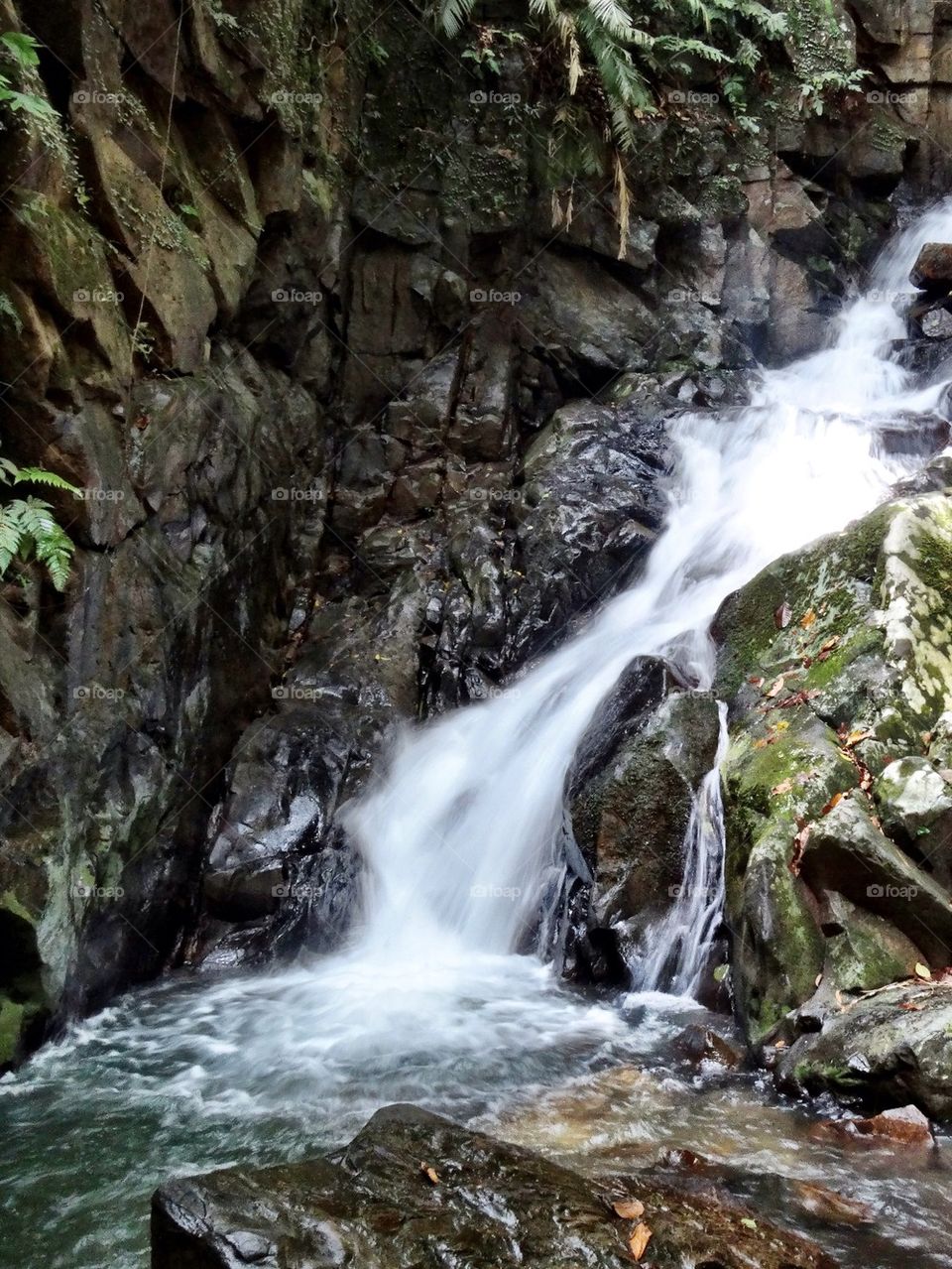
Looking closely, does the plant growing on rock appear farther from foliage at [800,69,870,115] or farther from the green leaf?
the green leaf

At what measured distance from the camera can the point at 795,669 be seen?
22.2ft

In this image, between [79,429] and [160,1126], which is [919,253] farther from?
[160,1126]

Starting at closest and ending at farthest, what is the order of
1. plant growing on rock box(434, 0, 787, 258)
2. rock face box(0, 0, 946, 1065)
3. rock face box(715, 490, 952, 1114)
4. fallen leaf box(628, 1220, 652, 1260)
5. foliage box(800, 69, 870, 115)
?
fallen leaf box(628, 1220, 652, 1260) < rock face box(715, 490, 952, 1114) < rock face box(0, 0, 946, 1065) < plant growing on rock box(434, 0, 787, 258) < foliage box(800, 69, 870, 115)

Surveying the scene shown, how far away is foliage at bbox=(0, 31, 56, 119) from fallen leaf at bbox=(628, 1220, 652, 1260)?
243 inches

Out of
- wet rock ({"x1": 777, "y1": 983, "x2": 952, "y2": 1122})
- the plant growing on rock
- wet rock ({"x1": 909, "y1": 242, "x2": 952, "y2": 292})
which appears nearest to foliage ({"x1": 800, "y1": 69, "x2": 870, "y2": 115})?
the plant growing on rock

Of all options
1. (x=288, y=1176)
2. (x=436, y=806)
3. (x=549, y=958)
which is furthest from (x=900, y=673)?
(x=288, y=1176)

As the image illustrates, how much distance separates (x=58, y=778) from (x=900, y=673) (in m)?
5.36

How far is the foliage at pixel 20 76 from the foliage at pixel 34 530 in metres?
2.00

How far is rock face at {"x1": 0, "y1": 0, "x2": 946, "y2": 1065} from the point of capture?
607 cm

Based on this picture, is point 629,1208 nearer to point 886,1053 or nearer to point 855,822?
point 886,1053

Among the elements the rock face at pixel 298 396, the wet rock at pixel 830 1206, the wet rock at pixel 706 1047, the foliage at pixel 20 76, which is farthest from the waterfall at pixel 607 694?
the foliage at pixel 20 76

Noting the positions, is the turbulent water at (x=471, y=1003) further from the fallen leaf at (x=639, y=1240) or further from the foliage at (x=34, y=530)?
the foliage at (x=34, y=530)

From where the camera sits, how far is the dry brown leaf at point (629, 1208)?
3.10 meters

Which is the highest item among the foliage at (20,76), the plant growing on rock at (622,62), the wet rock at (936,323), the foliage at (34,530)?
the plant growing on rock at (622,62)
